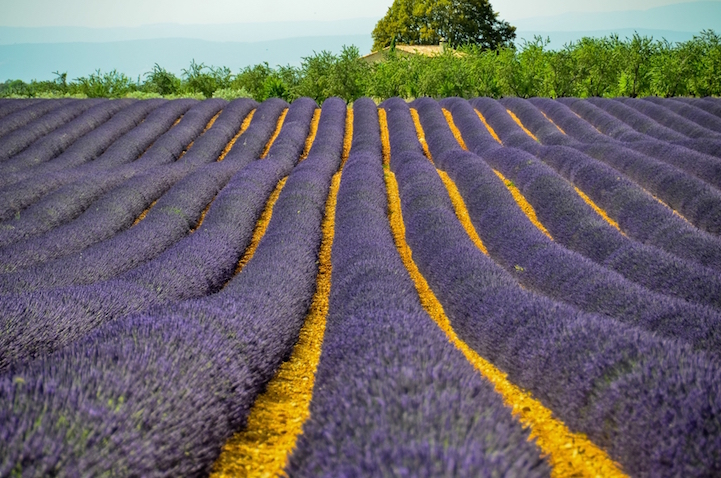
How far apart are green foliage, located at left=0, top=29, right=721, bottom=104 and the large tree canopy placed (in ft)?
60.9

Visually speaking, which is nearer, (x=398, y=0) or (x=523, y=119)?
(x=523, y=119)

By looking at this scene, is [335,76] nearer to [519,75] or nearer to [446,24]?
[519,75]

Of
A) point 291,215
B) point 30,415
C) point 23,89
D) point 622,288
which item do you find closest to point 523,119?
point 291,215

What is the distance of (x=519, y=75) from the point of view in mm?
24062

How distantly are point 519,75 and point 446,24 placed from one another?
75.5 feet

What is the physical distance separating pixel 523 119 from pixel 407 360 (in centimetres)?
1715

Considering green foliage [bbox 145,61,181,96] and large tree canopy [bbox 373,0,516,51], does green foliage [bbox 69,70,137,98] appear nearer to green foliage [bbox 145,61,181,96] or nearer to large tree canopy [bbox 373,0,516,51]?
green foliage [bbox 145,61,181,96]

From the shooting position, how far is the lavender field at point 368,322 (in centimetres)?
214

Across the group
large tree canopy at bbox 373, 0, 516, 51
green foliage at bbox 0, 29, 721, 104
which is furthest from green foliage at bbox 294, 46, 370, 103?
large tree canopy at bbox 373, 0, 516, 51

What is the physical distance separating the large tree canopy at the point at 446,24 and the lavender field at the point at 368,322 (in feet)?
117

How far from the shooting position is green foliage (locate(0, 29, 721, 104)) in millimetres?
23344

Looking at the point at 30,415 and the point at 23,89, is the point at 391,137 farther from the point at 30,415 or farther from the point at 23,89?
the point at 23,89

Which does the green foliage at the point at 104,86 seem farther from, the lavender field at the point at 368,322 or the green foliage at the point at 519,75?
the lavender field at the point at 368,322

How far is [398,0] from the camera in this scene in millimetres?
46625
